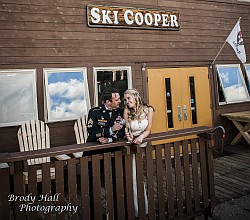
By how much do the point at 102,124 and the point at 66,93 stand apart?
2.06 meters

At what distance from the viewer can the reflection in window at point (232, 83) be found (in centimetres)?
617

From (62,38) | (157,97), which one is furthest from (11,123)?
(157,97)

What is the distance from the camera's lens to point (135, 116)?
2.74 metres

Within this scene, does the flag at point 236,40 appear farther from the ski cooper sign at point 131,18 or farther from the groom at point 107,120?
the groom at point 107,120

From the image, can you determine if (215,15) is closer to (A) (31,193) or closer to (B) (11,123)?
(B) (11,123)

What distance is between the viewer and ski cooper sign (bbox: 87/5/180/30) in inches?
189

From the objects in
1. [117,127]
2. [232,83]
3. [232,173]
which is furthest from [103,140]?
[232,83]

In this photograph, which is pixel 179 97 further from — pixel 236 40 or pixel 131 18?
pixel 131 18

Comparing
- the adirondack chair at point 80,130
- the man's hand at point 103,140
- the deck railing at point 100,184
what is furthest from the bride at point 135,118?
the adirondack chair at point 80,130

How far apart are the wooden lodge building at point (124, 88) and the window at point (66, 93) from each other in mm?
17

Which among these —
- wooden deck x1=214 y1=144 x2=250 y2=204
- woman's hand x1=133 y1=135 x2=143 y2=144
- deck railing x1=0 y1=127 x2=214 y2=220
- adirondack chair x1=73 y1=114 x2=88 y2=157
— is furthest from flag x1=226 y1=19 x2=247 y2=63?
woman's hand x1=133 y1=135 x2=143 y2=144

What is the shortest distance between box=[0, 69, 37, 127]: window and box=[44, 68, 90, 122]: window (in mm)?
240

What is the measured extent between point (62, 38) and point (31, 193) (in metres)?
3.14

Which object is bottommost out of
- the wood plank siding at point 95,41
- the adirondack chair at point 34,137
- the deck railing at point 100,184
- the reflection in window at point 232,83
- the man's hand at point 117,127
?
the deck railing at point 100,184
